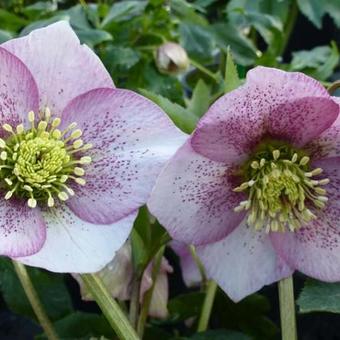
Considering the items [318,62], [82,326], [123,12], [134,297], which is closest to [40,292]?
[82,326]

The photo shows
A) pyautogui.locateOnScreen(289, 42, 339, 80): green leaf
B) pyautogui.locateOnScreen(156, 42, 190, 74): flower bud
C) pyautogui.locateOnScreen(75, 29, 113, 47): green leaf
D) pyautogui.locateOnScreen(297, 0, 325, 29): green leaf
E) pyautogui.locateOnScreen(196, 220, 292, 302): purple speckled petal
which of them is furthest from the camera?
pyautogui.locateOnScreen(297, 0, 325, 29): green leaf

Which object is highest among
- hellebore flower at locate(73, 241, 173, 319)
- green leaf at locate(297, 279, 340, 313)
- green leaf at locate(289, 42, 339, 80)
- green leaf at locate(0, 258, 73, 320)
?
green leaf at locate(297, 279, 340, 313)

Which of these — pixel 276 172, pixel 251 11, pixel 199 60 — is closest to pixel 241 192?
pixel 276 172

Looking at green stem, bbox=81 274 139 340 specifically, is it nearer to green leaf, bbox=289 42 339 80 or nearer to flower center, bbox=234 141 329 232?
flower center, bbox=234 141 329 232

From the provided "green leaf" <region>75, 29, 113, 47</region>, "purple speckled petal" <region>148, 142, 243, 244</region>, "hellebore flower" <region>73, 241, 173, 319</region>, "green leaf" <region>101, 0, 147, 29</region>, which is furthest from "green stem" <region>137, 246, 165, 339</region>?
"green leaf" <region>101, 0, 147, 29</region>

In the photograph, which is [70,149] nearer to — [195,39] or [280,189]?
[280,189]

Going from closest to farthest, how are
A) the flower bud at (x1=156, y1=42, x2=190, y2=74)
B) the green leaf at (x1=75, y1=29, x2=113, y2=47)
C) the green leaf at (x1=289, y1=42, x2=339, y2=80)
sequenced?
the green leaf at (x1=75, y1=29, x2=113, y2=47), the flower bud at (x1=156, y1=42, x2=190, y2=74), the green leaf at (x1=289, y1=42, x2=339, y2=80)

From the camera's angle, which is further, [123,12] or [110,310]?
[123,12]

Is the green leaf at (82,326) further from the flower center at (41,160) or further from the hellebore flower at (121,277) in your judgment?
the flower center at (41,160)
